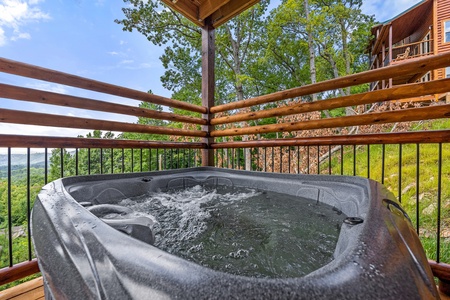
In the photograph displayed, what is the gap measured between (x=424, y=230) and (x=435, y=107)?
6.44 ft

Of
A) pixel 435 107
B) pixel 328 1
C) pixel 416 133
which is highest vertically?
pixel 328 1

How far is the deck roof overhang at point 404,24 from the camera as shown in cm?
729

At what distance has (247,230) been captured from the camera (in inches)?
42.9

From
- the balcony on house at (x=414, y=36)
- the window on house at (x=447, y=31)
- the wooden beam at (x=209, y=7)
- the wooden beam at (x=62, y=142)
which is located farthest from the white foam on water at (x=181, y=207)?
the window on house at (x=447, y=31)

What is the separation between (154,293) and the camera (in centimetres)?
36

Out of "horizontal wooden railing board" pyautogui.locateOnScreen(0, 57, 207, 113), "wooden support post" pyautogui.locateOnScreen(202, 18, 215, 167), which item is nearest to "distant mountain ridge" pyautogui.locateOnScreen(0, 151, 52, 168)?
"horizontal wooden railing board" pyautogui.locateOnScreen(0, 57, 207, 113)

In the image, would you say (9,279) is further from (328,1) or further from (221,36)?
(328,1)

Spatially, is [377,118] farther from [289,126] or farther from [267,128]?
[267,128]

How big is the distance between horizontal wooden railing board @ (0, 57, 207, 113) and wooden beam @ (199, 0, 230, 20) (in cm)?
136

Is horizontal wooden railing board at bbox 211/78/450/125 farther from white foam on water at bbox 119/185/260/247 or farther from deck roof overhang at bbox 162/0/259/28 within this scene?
deck roof overhang at bbox 162/0/259/28

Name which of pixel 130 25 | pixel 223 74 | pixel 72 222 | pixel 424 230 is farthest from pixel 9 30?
pixel 424 230

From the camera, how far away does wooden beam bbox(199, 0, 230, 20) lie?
2.66 metres

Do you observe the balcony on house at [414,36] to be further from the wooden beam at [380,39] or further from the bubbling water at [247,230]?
the bubbling water at [247,230]

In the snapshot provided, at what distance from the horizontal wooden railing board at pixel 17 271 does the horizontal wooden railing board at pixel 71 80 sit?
122 centimetres
